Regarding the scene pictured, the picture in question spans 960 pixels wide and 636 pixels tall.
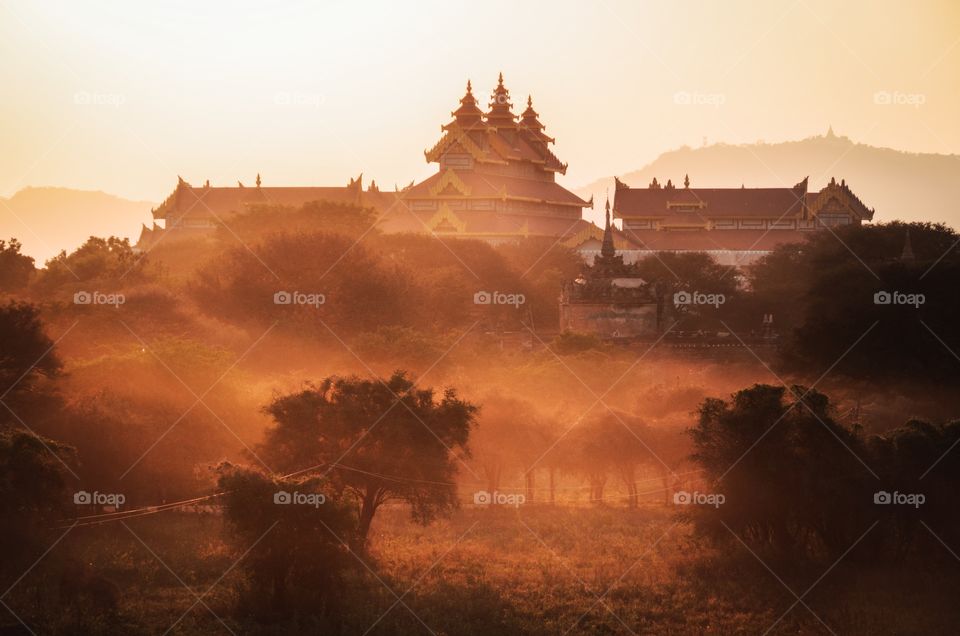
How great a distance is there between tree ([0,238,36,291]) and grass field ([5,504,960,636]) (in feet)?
84.9

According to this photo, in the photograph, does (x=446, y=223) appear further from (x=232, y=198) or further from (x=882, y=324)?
(x=882, y=324)

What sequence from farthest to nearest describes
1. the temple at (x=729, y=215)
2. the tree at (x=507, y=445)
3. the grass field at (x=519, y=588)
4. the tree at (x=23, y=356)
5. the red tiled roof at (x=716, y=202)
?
the red tiled roof at (x=716, y=202)
the temple at (x=729, y=215)
the tree at (x=507, y=445)
the tree at (x=23, y=356)
the grass field at (x=519, y=588)

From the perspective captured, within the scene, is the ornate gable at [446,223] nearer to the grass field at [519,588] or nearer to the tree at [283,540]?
the grass field at [519,588]

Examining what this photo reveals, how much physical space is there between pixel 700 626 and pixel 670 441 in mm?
10295

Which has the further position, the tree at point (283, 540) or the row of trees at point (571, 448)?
the row of trees at point (571, 448)

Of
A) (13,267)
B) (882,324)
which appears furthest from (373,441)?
(13,267)

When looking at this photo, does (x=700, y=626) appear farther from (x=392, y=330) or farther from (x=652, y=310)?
(x=652, y=310)

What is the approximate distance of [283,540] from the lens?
2336cm

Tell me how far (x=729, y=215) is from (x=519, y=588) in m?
63.1

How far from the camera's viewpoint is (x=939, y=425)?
2825cm

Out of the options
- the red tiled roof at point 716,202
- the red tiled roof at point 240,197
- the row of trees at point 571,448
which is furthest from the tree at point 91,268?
A: the red tiled roof at point 716,202

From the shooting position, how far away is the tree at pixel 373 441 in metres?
27.5

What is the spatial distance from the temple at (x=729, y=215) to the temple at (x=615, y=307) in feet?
105

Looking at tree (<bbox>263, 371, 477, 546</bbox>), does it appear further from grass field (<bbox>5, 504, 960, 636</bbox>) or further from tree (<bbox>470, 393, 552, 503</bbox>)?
tree (<bbox>470, 393, 552, 503</bbox>)
